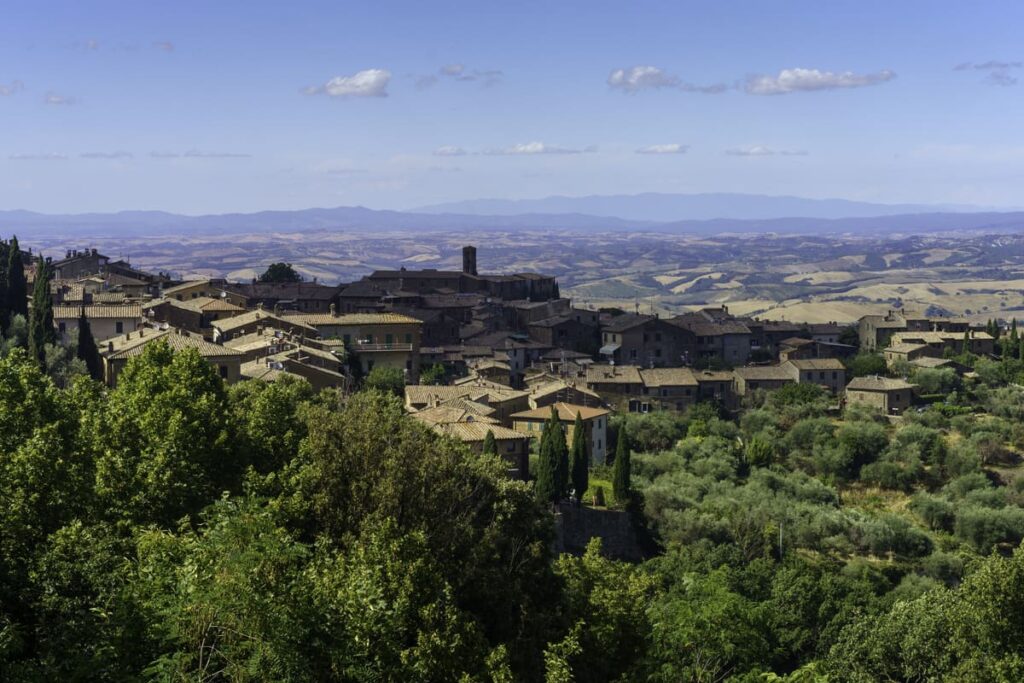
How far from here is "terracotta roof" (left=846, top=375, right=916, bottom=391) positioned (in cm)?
7231

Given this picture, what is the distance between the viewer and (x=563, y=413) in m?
55.6

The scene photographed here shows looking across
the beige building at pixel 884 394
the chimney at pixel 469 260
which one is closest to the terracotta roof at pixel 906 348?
the beige building at pixel 884 394

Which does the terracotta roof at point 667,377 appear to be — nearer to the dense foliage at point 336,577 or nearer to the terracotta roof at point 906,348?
the terracotta roof at point 906,348

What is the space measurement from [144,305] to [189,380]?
3510 cm

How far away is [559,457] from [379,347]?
19489mm

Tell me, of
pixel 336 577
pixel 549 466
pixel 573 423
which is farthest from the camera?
pixel 573 423

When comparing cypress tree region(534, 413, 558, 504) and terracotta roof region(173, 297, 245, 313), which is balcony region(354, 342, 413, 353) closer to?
terracotta roof region(173, 297, 245, 313)

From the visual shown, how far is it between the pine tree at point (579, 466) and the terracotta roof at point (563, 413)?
4020 millimetres

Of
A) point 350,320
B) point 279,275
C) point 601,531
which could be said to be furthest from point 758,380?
point 279,275

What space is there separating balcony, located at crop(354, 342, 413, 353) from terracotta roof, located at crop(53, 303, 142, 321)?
439 inches

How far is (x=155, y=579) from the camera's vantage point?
16.2 meters

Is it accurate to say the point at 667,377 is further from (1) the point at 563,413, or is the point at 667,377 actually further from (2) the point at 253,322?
(2) the point at 253,322

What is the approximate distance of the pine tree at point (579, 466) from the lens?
161 ft

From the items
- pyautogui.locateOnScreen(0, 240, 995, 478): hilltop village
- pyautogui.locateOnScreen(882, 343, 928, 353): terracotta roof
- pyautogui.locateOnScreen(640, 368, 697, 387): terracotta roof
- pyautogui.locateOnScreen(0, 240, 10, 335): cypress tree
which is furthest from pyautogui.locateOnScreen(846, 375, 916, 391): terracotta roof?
pyautogui.locateOnScreen(0, 240, 10, 335): cypress tree
